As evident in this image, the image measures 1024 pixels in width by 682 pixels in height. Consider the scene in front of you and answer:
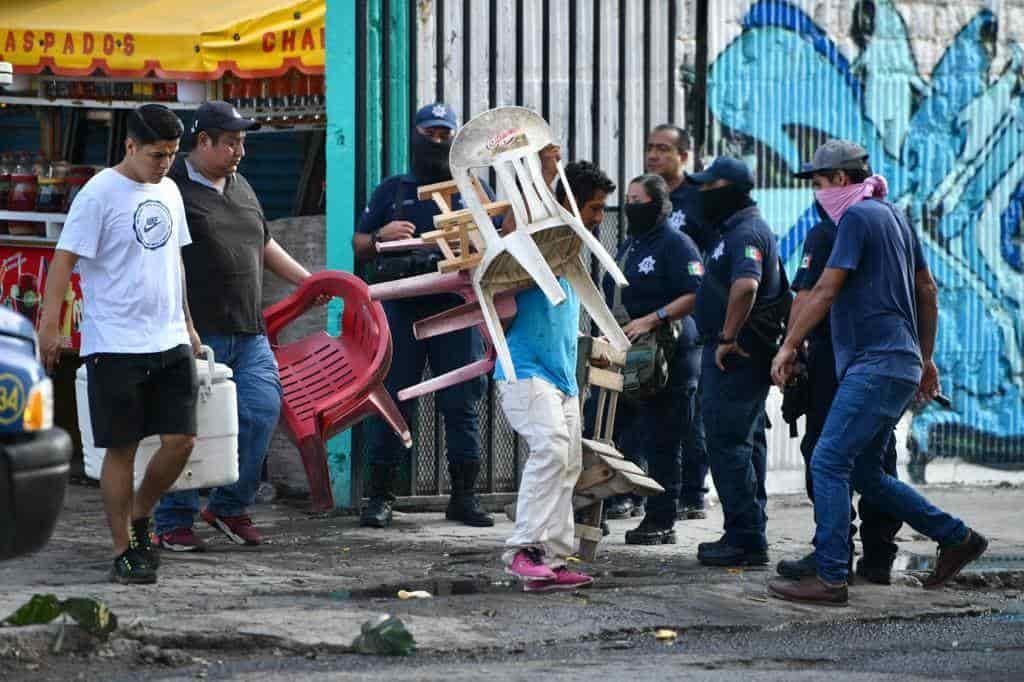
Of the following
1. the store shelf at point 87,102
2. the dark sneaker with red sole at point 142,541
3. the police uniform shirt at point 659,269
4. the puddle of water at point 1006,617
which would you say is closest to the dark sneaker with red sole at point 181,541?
the dark sneaker with red sole at point 142,541

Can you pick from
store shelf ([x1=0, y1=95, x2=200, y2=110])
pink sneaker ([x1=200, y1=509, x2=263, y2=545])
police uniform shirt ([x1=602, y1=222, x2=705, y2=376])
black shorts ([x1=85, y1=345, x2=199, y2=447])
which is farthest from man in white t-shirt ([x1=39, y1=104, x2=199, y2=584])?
store shelf ([x1=0, y1=95, x2=200, y2=110])

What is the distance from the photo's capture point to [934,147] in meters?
12.0

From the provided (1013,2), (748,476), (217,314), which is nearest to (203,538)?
(217,314)

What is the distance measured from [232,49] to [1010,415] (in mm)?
5657

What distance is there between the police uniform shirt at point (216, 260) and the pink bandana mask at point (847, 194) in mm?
2721

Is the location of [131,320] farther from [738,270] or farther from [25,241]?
[25,241]

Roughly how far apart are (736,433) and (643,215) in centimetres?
142

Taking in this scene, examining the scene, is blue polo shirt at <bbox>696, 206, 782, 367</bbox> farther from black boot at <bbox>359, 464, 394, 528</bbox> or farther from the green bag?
black boot at <bbox>359, 464, 394, 528</bbox>

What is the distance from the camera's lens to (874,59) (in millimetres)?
11828

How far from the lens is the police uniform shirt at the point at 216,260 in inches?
339

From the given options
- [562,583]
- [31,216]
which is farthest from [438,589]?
[31,216]

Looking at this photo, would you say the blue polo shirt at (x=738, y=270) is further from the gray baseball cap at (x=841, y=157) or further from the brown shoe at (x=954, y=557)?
the brown shoe at (x=954, y=557)

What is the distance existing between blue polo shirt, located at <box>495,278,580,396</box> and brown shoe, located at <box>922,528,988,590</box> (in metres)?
1.92

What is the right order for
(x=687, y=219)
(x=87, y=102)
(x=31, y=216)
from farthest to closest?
(x=87, y=102)
(x=31, y=216)
(x=687, y=219)
